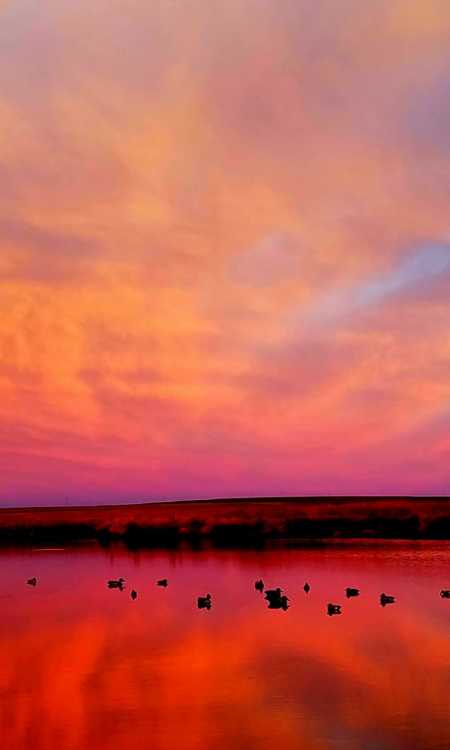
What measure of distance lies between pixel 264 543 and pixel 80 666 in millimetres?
65776

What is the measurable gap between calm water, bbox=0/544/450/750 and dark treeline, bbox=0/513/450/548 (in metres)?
43.0

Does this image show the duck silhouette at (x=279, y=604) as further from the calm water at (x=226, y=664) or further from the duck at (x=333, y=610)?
the duck at (x=333, y=610)

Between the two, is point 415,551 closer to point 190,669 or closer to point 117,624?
point 117,624

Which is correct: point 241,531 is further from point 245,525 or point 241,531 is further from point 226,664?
point 226,664

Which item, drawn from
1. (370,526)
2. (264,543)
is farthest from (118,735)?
(370,526)

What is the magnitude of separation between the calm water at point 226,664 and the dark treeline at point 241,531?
4301cm

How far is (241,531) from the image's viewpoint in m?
111

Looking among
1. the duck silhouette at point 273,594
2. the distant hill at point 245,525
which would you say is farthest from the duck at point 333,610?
the distant hill at point 245,525

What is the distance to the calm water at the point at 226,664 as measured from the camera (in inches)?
853

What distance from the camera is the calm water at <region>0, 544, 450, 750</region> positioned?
71.1 ft

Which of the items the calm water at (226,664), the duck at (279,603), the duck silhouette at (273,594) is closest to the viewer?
the calm water at (226,664)

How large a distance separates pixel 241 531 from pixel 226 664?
80.4m

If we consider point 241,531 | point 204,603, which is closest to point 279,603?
point 204,603

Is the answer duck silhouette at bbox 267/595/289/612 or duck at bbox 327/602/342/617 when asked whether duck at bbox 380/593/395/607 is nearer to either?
duck at bbox 327/602/342/617
